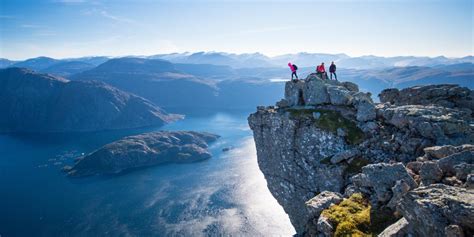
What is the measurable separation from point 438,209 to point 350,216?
4686 millimetres

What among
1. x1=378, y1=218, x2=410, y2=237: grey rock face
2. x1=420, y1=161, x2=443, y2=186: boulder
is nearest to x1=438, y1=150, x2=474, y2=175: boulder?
x1=420, y1=161, x2=443, y2=186: boulder

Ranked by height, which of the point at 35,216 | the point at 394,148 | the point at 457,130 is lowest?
the point at 35,216

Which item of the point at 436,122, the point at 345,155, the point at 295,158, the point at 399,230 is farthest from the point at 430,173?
the point at 295,158

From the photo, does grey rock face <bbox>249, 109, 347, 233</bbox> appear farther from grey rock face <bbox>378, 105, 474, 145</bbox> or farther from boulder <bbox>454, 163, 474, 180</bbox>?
boulder <bbox>454, 163, 474, 180</bbox>

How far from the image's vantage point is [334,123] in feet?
96.4

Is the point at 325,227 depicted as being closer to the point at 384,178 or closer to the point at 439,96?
the point at 384,178

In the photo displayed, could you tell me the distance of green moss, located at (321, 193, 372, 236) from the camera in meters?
15.3

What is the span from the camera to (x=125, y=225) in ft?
356

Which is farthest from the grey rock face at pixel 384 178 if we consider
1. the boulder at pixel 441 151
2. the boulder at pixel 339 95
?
the boulder at pixel 339 95

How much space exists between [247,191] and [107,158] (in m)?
98.2

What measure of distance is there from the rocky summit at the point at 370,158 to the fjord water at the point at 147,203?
70814 millimetres

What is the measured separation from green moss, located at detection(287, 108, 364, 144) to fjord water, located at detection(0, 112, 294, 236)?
73.0 m

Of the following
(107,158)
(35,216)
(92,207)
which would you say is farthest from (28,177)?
(92,207)

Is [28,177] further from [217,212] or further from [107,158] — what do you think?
[217,212]
